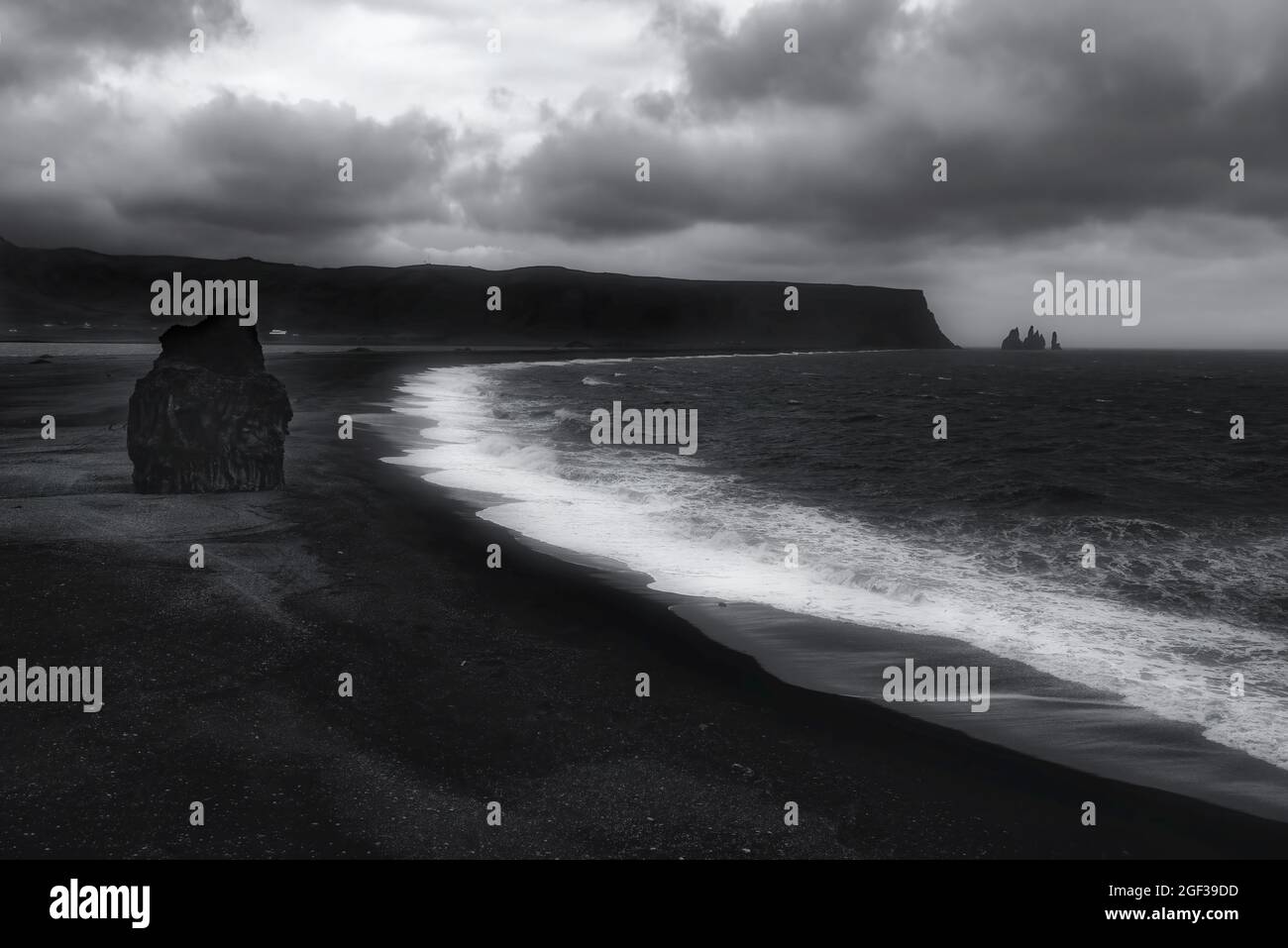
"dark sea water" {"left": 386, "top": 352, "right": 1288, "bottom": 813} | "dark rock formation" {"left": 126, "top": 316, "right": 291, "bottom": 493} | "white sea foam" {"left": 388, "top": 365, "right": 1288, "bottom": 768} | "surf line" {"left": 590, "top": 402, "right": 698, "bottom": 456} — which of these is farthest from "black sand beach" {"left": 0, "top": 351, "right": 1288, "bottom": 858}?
"surf line" {"left": 590, "top": 402, "right": 698, "bottom": 456}

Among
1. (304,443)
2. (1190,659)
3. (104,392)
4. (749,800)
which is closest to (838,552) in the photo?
(1190,659)

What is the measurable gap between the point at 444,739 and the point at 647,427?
29.5 metres

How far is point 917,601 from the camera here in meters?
11.6

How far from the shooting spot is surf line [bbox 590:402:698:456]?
30.0m

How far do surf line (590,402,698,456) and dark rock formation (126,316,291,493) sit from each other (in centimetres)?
1388

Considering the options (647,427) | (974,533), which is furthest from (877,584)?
(647,427)

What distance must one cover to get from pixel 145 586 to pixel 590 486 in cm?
1130

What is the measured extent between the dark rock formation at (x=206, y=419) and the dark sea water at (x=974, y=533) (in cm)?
426

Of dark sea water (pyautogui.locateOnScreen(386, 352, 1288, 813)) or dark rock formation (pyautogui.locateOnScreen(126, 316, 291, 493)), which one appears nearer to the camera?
dark sea water (pyautogui.locateOnScreen(386, 352, 1288, 813))

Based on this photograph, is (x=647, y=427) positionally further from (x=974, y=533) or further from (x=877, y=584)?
(x=877, y=584)

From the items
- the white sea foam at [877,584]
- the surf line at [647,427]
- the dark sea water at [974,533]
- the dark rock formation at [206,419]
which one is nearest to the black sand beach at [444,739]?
the dark sea water at [974,533]

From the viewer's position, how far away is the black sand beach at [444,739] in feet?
17.9

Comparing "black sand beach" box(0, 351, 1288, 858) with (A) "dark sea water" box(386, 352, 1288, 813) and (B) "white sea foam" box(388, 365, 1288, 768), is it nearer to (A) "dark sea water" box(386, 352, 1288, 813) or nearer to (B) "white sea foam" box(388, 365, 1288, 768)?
(A) "dark sea water" box(386, 352, 1288, 813)
